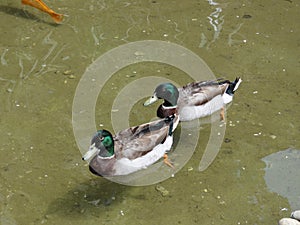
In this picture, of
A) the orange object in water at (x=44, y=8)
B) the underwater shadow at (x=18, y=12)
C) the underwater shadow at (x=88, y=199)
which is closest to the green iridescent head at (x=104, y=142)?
the underwater shadow at (x=88, y=199)

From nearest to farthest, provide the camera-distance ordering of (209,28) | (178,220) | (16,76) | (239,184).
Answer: (178,220) → (239,184) → (16,76) → (209,28)

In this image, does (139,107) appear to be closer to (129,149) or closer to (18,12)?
(129,149)

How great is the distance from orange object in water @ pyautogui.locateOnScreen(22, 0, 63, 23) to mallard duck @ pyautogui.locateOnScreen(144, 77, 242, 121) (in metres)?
2.50

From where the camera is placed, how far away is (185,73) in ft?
23.2

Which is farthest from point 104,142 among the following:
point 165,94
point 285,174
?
point 285,174

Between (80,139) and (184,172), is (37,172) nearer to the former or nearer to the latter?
(80,139)

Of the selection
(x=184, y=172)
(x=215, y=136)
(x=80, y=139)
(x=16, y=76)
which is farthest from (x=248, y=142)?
(x=16, y=76)

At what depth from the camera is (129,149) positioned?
5414 mm

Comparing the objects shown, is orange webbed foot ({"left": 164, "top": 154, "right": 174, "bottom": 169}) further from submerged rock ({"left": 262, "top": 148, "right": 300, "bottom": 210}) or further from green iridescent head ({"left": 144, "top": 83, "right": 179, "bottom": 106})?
Answer: submerged rock ({"left": 262, "top": 148, "right": 300, "bottom": 210})

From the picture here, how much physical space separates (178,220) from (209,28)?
3.58 m

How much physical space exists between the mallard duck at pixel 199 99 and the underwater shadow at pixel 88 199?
3.59ft

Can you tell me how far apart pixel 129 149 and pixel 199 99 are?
1235mm

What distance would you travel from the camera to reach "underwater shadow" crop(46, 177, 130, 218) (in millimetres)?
5109

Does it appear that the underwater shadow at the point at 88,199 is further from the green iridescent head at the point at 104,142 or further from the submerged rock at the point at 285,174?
the submerged rock at the point at 285,174
